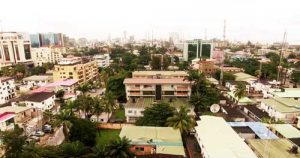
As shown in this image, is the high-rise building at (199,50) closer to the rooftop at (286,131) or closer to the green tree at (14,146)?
the rooftop at (286,131)

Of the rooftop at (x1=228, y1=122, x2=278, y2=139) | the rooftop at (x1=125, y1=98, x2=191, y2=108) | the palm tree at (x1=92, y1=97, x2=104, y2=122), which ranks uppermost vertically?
the palm tree at (x1=92, y1=97, x2=104, y2=122)

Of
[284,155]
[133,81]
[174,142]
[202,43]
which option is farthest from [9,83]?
[202,43]

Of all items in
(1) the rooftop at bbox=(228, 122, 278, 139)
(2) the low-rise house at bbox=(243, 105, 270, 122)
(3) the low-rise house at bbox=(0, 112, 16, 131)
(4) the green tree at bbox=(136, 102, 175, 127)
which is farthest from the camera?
(2) the low-rise house at bbox=(243, 105, 270, 122)

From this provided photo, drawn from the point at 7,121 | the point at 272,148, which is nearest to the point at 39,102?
the point at 7,121

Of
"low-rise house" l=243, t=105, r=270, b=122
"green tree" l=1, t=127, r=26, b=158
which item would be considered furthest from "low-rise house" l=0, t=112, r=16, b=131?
"low-rise house" l=243, t=105, r=270, b=122

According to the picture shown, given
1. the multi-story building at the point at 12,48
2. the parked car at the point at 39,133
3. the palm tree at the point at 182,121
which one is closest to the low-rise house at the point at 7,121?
the parked car at the point at 39,133

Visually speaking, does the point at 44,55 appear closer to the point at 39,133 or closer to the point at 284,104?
the point at 39,133

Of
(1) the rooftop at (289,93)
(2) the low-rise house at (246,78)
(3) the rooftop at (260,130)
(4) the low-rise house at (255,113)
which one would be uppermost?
(2) the low-rise house at (246,78)

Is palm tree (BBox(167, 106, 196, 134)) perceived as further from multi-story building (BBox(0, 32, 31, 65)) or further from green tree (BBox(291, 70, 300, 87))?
multi-story building (BBox(0, 32, 31, 65))
